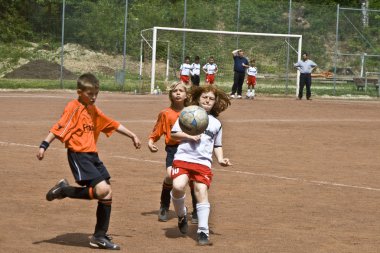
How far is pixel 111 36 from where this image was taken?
40.0 metres

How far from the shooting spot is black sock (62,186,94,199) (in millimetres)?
7988

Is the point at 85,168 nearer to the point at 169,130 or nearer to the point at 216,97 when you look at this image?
the point at 216,97

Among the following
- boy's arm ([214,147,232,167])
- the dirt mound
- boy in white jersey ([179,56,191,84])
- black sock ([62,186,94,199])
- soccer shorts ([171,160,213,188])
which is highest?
boy's arm ([214,147,232,167])

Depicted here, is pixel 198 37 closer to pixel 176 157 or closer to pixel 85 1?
pixel 85 1

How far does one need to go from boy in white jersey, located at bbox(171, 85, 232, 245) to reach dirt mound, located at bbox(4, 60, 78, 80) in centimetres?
3060

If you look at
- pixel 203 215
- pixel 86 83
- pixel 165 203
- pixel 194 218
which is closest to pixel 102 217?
pixel 203 215

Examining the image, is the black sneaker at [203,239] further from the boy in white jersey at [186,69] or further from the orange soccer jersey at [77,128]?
the boy in white jersey at [186,69]

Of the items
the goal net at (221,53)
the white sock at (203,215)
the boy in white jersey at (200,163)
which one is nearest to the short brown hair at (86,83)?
the boy in white jersey at (200,163)

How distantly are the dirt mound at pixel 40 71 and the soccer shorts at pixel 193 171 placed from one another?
3079cm

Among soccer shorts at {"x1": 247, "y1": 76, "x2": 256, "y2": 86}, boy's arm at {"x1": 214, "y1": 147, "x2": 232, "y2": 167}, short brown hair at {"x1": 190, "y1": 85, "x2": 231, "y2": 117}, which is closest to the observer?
boy's arm at {"x1": 214, "y1": 147, "x2": 232, "y2": 167}

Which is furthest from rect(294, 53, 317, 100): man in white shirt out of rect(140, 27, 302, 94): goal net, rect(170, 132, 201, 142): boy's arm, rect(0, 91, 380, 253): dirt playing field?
rect(170, 132, 201, 142): boy's arm

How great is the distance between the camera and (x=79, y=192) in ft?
26.5

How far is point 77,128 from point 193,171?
1.11 meters

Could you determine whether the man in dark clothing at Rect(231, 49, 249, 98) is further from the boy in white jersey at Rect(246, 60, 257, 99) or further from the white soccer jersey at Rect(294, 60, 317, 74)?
the white soccer jersey at Rect(294, 60, 317, 74)
